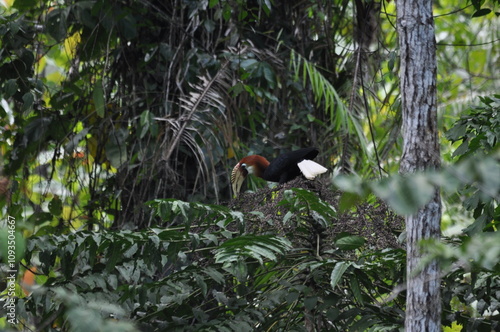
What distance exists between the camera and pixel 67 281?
2.21 metres

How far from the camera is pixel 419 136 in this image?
1.68 m

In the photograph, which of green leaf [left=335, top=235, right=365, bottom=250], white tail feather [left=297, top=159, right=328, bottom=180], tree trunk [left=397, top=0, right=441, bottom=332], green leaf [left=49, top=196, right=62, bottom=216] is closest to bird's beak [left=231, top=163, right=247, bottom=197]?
white tail feather [left=297, top=159, right=328, bottom=180]

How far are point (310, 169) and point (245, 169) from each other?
1.15 feet

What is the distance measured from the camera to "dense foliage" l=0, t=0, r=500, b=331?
6.97ft

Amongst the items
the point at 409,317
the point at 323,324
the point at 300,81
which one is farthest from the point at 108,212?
the point at 409,317

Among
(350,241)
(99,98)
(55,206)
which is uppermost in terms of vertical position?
(99,98)

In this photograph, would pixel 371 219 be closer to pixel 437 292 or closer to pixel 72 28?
pixel 437 292

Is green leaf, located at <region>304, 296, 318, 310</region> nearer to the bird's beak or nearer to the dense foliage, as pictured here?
the dense foliage

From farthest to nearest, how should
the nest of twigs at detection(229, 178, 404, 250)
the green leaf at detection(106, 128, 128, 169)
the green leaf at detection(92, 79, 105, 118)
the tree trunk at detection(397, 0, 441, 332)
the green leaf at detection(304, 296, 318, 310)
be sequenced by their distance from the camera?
the green leaf at detection(106, 128, 128, 169) → the green leaf at detection(92, 79, 105, 118) → the nest of twigs at detection(229, 178, 404, 250) → the green leaf at detection(304, 296, 318, 310) → the tree trunk at detection(397, 0, 441, 332)

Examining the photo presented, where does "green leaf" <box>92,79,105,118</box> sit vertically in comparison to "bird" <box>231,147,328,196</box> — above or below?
above

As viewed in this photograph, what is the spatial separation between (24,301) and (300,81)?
2227 millimetres

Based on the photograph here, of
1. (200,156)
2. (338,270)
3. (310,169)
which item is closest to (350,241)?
(338,270)

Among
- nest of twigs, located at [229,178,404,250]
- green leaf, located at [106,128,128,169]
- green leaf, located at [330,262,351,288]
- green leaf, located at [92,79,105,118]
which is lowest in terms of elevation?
green leaf, located at [330,262,351,288]

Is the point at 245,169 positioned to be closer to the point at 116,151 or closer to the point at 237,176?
the point at 237,176
